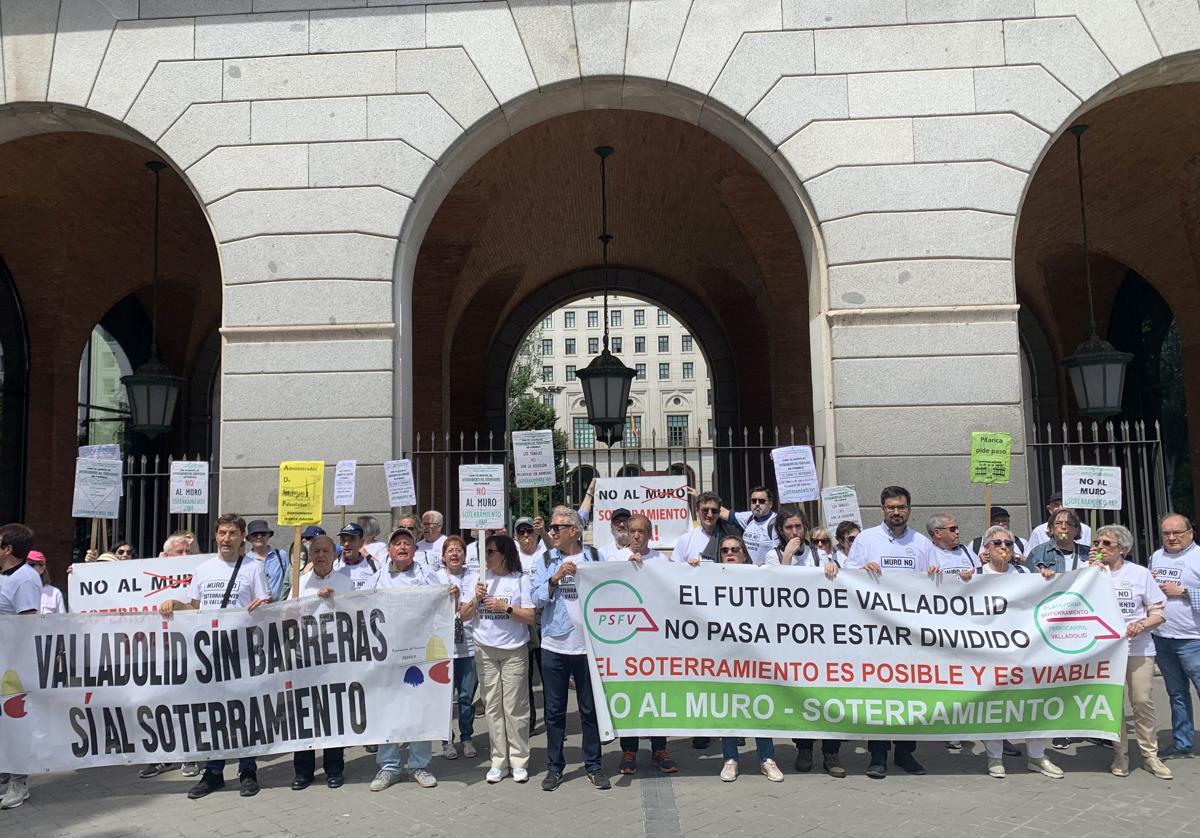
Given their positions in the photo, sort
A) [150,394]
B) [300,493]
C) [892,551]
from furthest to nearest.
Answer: [150,394] → [892,551] → [300,493]

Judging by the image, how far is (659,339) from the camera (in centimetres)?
7769

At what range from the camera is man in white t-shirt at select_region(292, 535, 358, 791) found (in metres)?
5.88

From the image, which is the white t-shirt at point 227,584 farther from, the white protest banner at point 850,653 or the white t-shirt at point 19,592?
the white protest banner at point 850,653

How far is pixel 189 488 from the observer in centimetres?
853

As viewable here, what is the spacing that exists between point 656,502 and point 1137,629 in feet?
15.4

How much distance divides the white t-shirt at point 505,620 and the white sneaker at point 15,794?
3.09 m

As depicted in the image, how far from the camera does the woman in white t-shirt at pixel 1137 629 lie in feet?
19.2

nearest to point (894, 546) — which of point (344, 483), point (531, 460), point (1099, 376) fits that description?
point (531, 460)

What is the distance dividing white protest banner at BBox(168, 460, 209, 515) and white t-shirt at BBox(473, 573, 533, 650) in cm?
392

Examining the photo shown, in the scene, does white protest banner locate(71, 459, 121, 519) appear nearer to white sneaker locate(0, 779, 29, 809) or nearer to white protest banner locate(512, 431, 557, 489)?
white sneaker locate(0, 779, 29, 809)

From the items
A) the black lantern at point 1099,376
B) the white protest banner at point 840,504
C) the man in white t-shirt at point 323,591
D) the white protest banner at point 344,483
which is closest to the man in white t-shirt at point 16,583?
the man in white t-shirt at point 323,591

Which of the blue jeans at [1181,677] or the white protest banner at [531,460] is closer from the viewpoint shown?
the blue jeans at [1181,677]

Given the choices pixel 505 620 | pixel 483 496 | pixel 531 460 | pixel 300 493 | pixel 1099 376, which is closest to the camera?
pixel 505 620

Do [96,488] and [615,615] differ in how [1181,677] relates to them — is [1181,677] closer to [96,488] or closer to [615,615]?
[615,615]
